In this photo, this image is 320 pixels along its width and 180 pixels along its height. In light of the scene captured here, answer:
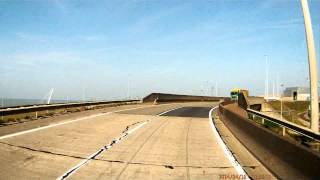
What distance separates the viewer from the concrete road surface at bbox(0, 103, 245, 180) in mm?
9164

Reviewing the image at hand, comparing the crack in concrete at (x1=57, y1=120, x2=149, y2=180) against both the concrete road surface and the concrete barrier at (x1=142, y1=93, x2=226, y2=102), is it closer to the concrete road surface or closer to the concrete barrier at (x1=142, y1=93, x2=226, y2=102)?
the concrete road surface

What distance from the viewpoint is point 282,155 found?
8.91 m

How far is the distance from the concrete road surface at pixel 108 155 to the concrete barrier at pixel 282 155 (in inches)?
36.4

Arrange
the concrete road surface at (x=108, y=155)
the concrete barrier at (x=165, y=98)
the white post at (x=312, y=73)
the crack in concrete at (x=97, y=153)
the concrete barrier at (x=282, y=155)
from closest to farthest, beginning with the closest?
the concrete barrier at (x=282, y=155), the crack in concrete at (x=97, y=153), the concrete road surface at (x=108, y=155), the white post at (x=312, y=73), the concrete barrier at (x=165, y=98)

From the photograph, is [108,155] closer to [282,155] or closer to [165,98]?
[282,155]

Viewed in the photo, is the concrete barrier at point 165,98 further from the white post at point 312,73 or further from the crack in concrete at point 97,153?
the white post at point 312,73

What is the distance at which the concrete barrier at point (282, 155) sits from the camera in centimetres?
714

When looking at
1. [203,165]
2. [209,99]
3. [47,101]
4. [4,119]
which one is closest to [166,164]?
[203,165]

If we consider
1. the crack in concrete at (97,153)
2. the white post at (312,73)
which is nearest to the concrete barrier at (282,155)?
the white post at (312,73)

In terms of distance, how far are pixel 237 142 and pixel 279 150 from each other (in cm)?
625

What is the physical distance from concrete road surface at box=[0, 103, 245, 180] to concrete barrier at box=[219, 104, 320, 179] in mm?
924

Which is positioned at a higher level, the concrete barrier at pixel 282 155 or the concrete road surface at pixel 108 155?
the concrete barrier at pixel 282 155

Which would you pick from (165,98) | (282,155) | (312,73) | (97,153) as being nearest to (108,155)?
(97,153)

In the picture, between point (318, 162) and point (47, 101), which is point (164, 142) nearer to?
point (318, 162)
